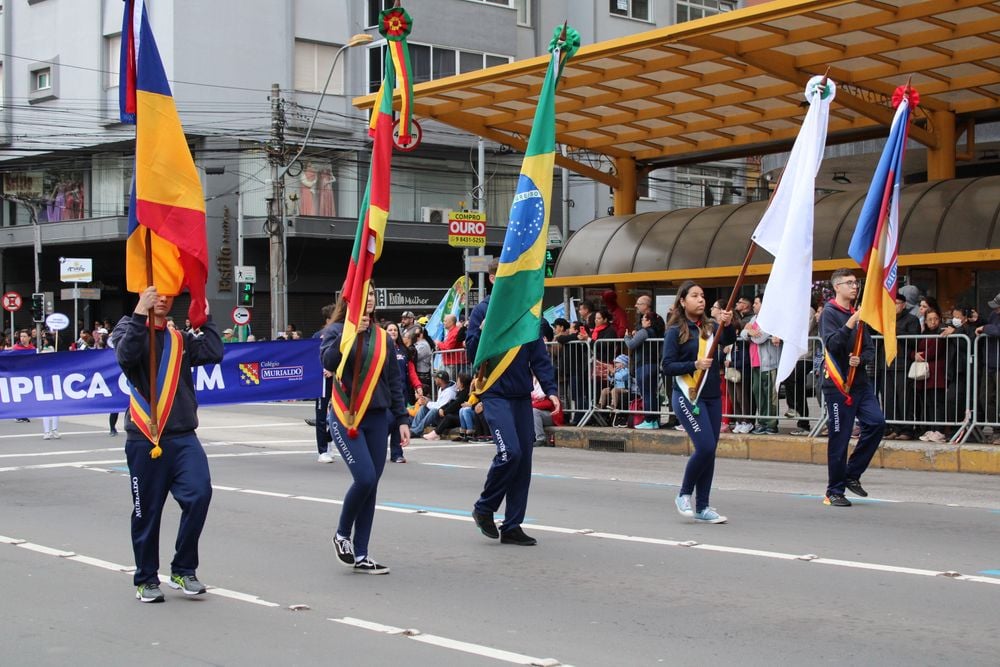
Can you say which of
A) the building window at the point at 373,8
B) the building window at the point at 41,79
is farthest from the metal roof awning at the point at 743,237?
the building window at the point at 41,79

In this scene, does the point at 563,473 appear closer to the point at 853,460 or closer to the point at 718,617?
the point at 853,460

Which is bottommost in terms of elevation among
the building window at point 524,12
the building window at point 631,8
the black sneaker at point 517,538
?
the black sneaker at point 517,538

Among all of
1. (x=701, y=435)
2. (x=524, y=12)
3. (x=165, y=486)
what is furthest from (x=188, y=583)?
(x=524, y=12)

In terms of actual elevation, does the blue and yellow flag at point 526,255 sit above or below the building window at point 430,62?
below

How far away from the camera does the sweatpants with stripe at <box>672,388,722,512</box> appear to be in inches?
382

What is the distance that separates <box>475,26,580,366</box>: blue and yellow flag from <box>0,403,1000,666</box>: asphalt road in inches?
61.0

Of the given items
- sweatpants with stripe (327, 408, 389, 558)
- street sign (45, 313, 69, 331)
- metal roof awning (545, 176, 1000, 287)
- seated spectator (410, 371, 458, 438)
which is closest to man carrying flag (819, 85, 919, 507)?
sweatpants with stripe (327, 408, 389, 558)

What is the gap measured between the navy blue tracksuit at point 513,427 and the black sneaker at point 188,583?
231cm

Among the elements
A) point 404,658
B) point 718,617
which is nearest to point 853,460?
point 718,617

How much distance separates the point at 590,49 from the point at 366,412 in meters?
10.5

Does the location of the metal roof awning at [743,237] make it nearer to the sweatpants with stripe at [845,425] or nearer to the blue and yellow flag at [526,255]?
the sweatpants with stripe at [845,425]

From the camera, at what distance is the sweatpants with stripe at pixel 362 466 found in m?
7.83

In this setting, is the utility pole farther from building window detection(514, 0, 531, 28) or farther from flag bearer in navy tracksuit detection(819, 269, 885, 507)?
flag bearer in navy tracksuit detection(819, 269, 885, 507)

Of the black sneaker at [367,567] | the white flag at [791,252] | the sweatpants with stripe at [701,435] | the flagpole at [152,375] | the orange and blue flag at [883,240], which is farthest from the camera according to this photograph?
the orange and blue flag at [883,240]
